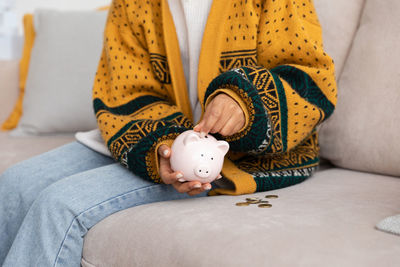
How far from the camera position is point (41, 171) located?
0.95 meters

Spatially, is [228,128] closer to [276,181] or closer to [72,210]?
[276,181]

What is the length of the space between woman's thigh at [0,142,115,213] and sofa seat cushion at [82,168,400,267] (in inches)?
7.6

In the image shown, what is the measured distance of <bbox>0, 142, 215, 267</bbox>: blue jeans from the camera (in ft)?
2.48

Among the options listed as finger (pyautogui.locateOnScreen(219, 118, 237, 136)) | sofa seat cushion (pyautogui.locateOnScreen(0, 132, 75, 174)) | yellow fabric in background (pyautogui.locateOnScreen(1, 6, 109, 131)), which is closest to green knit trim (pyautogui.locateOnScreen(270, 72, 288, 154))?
finger (pyautogui.locateOnScreen(219, 118, 237, 136))

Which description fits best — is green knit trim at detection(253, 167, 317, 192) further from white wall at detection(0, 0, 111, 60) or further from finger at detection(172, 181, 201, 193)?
white wall at detection(0, 0, 111, 60)

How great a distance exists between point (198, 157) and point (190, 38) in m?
0.37

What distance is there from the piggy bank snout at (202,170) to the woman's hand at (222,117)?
61 mm

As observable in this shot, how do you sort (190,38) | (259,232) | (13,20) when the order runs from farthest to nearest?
1. (13,20)
2. (190,38)
3. (259,232)

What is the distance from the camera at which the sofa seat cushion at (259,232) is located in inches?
21.7

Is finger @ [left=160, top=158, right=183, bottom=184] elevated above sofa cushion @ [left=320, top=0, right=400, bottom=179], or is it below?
below

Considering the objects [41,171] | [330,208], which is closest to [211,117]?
[330,208]

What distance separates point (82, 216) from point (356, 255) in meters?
0.44

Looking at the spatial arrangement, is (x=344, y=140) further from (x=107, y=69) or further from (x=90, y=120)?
(x=90, y=120)

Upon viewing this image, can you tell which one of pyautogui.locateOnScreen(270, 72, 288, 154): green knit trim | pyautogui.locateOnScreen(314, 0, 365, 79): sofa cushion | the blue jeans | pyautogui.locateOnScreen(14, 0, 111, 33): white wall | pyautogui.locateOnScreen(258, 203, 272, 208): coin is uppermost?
pyautogui.locateOnScreen(314, 0, 365, 79): sofa cushion
